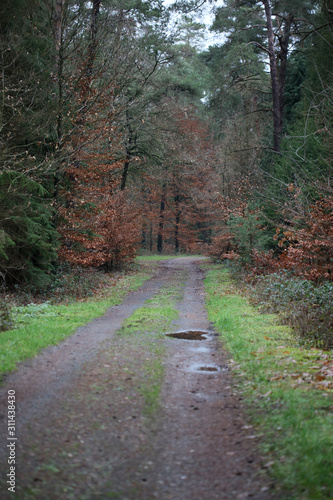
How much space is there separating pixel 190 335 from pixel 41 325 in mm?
3243

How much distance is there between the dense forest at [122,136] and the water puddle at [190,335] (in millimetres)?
3920

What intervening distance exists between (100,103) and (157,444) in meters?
13.8

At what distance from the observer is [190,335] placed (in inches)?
369

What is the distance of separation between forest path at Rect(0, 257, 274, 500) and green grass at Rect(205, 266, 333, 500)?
21cm

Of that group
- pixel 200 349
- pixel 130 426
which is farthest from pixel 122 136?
pixel 130 426

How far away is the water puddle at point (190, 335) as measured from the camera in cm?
909

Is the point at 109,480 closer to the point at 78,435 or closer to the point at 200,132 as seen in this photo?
the point at 78,435

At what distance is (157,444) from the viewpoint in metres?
4.28

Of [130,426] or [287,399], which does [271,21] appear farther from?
A: [130,426]

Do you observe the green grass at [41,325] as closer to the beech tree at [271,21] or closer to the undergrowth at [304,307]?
the undergrowth at [304,307]

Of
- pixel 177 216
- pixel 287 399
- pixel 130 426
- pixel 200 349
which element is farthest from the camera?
pixel 177 216

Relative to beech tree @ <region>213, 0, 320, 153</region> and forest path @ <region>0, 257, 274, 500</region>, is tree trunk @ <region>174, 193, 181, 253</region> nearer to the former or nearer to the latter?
beech tree @ <region>213, 0, 320, 153</region>

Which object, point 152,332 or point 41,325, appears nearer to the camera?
point 41,325

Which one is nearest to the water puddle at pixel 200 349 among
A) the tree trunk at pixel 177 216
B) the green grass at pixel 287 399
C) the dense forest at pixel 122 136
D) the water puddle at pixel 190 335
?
the green grass at pixel 287 399
